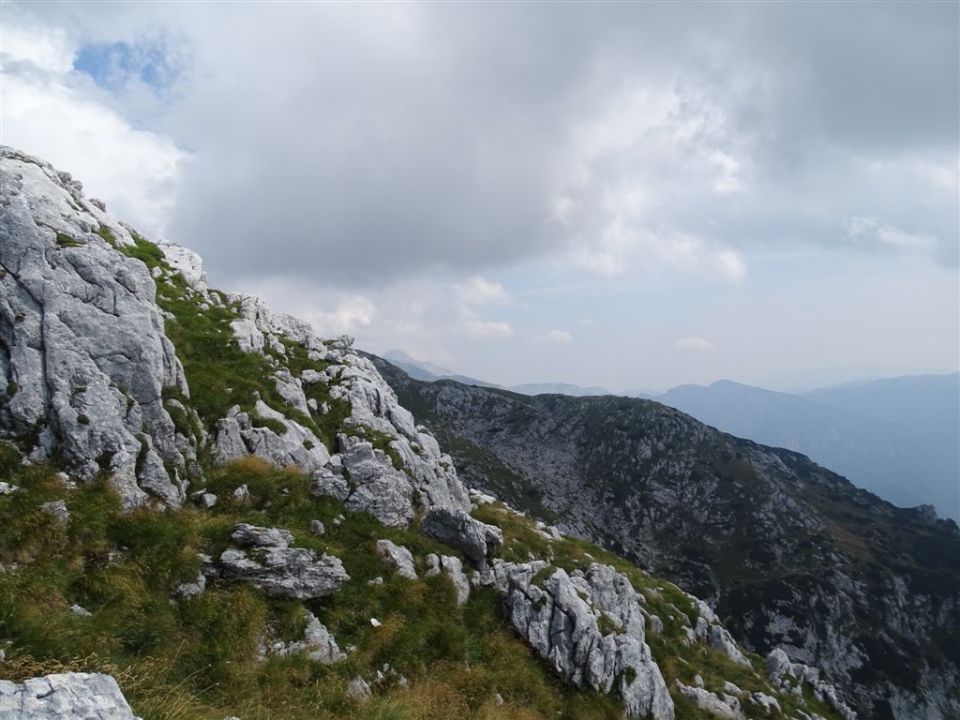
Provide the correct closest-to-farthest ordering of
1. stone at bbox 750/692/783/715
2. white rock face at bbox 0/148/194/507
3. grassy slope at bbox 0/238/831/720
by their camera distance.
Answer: grassy slope at bbox 0/238/831/720 → white rock face at bbox 0/148/194/507 → stone at bbox 750/692/783/715

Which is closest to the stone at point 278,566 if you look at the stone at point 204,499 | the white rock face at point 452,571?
the stone at point 204,499

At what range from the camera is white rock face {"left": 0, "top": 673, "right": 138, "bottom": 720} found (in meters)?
6.32

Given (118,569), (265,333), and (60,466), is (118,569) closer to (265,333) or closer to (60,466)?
(60,466)

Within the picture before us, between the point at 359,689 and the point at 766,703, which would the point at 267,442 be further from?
the point at 766,703

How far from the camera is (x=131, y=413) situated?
65.4 ft

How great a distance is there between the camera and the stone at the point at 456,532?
23.8m

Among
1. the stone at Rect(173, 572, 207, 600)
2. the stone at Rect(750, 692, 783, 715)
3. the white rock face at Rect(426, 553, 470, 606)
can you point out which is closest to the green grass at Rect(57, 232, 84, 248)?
the stone at Rect(173, 572, 207, 600)

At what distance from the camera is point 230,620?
1416cm

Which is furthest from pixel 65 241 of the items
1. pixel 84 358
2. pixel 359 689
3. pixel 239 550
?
pixel 359 689

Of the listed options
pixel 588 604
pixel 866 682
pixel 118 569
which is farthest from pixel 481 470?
pixel 118 569

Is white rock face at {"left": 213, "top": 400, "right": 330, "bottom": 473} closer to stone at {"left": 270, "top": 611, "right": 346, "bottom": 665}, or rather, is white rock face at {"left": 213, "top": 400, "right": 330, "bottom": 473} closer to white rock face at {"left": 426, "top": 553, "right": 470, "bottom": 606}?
white rock face at {"left": 426, "top": 553, "right": 470, "bottom": 606}

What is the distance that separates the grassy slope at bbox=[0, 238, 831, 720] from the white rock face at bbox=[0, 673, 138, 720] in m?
0.92

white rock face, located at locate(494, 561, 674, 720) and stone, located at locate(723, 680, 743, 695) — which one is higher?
white rock face, located at locate(494, 561, 674, 720)

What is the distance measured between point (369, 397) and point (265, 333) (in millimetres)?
9017
